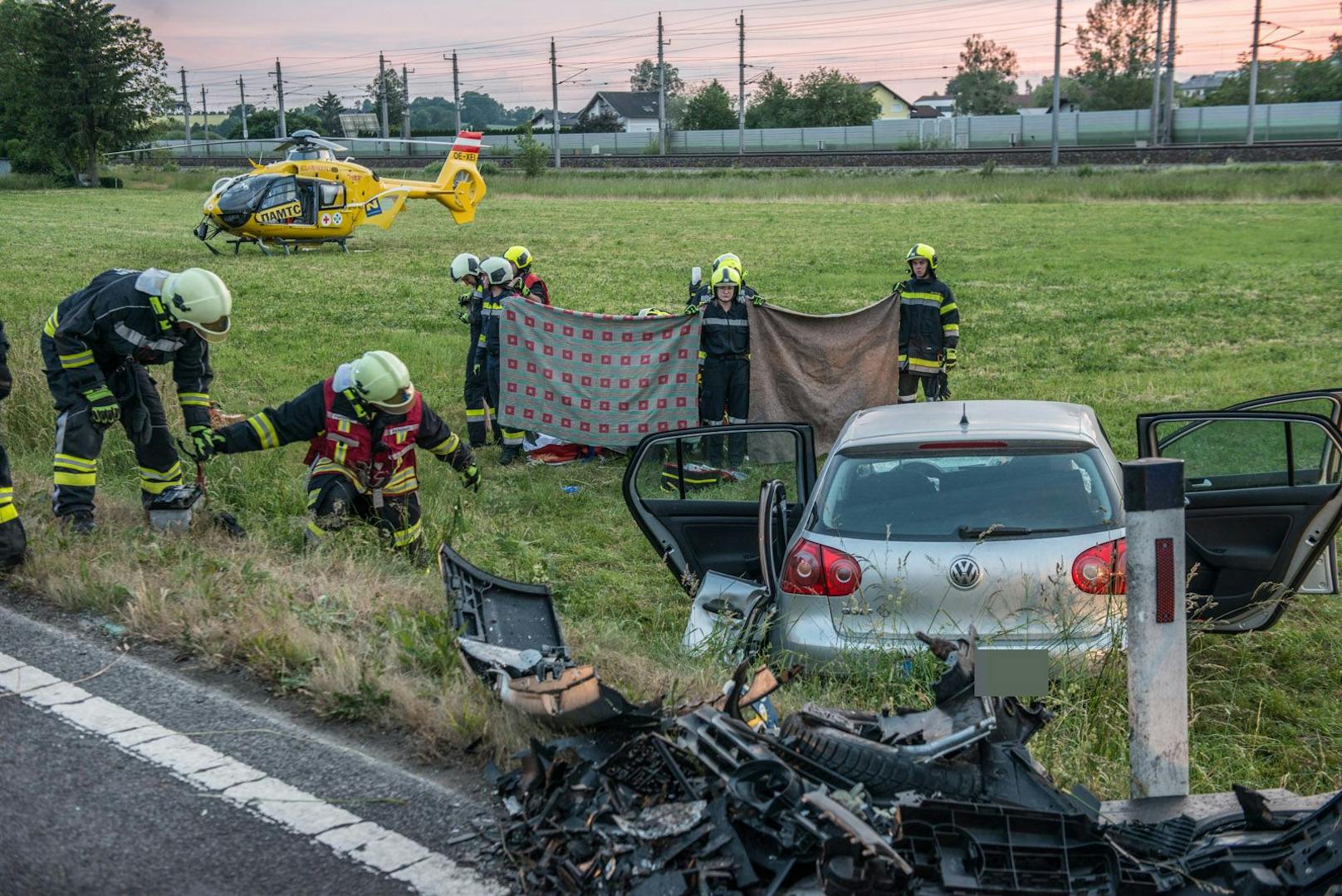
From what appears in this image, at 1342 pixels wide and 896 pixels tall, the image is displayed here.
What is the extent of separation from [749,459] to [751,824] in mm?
6621

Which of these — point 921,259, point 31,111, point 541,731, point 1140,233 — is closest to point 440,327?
point 921,259

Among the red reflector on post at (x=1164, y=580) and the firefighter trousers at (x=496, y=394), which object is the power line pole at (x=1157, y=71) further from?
the red reflector on post at (x=1164, y=580)

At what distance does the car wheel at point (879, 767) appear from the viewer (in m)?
3.31

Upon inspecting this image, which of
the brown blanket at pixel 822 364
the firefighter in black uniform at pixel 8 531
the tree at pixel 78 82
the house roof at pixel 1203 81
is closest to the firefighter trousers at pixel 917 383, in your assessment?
the brown blanket at pixel 822 364

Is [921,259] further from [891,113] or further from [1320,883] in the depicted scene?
[891,113]

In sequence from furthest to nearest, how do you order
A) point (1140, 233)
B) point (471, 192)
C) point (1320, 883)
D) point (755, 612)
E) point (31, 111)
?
point (31, 111) → point (471, 192) → point (1140, 233) → point (755, 612) → point (1320, 883)

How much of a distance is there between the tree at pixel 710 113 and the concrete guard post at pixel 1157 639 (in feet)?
315

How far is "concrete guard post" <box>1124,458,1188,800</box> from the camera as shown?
11.7 feet

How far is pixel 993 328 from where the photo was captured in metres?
18.2

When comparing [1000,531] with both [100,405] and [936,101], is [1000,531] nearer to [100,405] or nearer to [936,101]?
[100,405]

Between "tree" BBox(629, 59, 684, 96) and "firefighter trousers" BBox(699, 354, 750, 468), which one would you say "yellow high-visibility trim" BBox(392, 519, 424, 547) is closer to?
"firefighter trousers" BBox(699, 354, 750, 468)

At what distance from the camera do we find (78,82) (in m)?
63.4

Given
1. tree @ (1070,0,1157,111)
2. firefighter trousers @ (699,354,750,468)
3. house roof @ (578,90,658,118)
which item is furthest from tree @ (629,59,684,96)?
firefighter trousers @ (699,354,750,468)

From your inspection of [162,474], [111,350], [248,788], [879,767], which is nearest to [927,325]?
[162,474]
